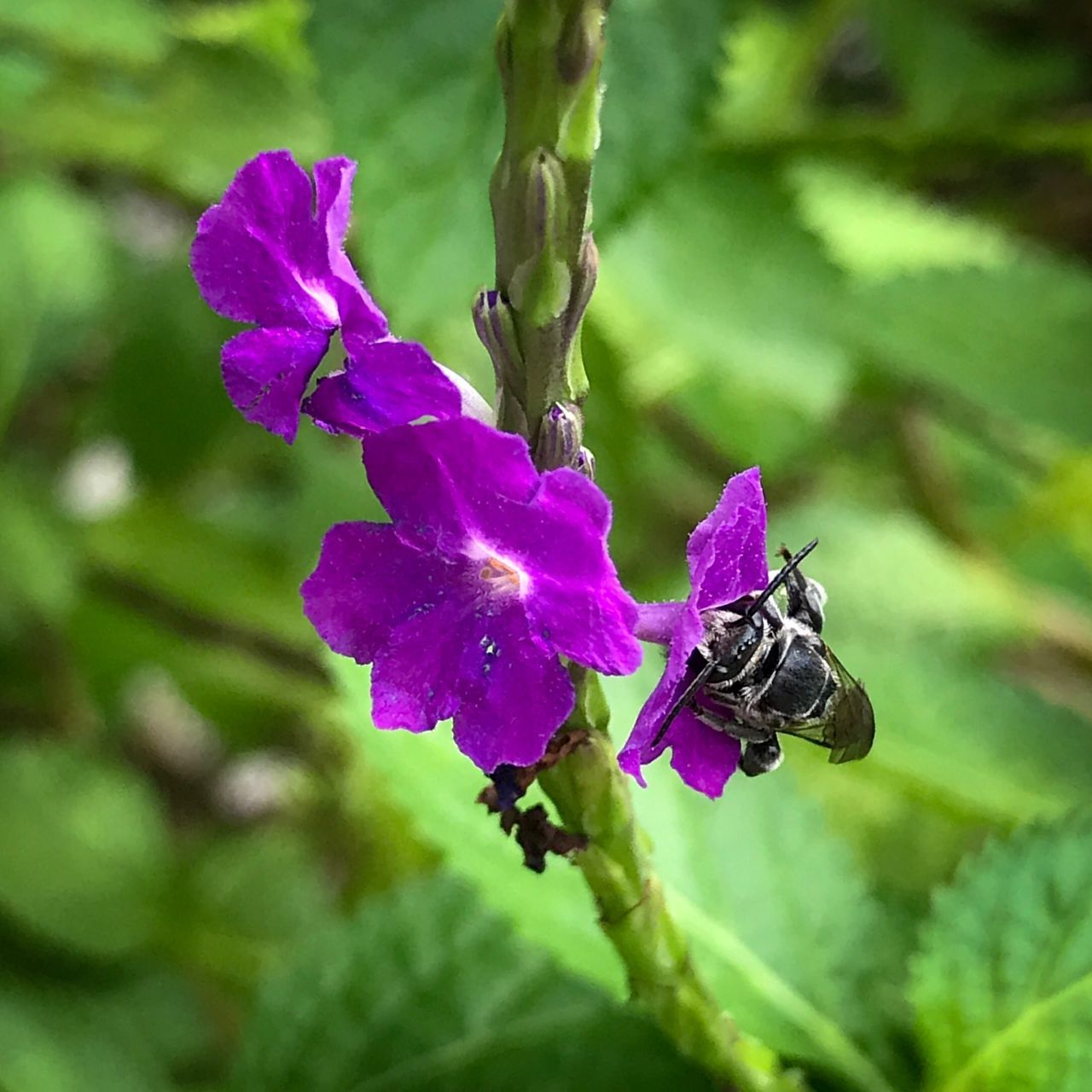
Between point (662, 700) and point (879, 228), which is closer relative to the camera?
point (662, 700)

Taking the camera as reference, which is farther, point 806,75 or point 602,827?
point 806,75

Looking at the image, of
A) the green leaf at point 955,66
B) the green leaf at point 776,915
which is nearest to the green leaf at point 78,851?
the green leaf at point 776,915

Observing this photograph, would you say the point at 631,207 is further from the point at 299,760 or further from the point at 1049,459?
the point at 299,760

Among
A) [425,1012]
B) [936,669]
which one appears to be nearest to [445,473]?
[425,1012]

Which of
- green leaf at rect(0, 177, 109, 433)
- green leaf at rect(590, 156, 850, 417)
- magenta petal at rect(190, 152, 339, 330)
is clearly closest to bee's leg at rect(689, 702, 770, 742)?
magenta petal at rect(190, 152, 339, 330)

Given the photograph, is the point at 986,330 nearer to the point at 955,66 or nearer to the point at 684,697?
the point at 955,66

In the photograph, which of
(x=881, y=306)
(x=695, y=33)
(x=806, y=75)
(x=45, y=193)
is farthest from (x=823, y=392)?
(x=45, y=193)
